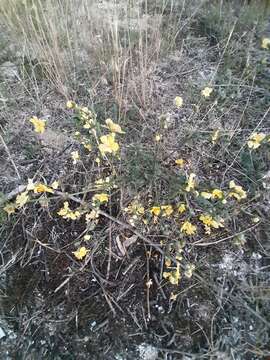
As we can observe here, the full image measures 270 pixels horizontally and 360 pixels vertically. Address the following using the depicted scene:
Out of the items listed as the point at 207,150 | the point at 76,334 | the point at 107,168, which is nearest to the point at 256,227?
the point at 207,150

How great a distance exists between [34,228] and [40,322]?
14.6 inches

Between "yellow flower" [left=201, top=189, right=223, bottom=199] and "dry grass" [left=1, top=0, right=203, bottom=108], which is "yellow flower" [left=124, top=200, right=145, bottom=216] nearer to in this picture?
"yellow flower" [left=201, top=189, right=223, bottom=199]

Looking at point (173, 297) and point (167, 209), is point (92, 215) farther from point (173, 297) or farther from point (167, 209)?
point (173, 297)

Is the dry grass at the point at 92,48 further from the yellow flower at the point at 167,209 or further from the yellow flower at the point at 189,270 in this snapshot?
the yellow flower at the point at 189,270

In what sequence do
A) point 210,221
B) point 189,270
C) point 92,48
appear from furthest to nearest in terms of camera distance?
point 92,48
point 210,221
point 189,270

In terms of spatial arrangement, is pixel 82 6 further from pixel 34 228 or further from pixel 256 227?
pixel 256 227

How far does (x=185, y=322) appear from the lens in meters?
1.16

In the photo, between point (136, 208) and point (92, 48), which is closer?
point (136, 208)

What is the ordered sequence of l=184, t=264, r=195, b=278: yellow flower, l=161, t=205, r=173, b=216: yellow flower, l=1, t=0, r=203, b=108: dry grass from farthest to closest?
l=1, t=0, r=203, b=108: dry grass < l=161, t=205, r=173, b=216: yellow flower < l=184, t=264, r=195, b=278: yellow flower

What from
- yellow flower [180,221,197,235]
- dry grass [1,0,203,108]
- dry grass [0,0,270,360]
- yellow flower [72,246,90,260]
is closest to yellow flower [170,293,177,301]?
dry grass [0,0,270,360]

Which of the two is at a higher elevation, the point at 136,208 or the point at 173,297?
the point at 136,208

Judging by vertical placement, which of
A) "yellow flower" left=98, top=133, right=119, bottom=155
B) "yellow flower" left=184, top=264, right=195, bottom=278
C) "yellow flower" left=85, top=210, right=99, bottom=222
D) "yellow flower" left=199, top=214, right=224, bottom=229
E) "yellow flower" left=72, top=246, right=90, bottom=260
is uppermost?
"yellow flower" left=98, top=133, right=119, bottom=155

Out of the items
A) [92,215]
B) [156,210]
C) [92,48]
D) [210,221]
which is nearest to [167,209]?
[156,210]

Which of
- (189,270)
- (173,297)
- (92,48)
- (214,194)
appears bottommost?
(173,297)
